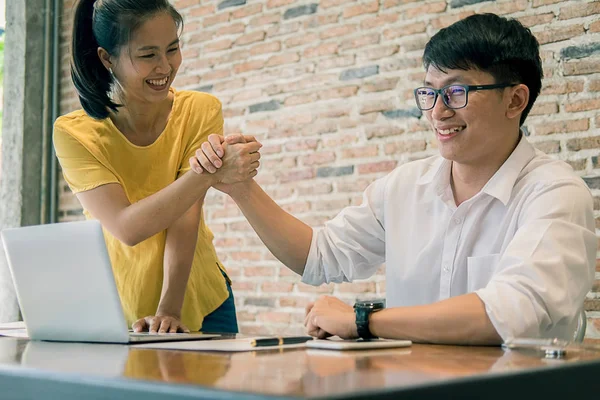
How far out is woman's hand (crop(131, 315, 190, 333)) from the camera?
6.46 ft

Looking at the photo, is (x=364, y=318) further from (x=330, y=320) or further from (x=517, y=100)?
(x=517, y=100)

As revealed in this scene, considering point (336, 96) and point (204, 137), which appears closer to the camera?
point (204, 137)

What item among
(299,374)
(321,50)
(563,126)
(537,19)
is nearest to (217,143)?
(299,374)

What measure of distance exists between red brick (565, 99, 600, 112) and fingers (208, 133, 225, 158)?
1.84 m

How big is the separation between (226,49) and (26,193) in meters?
1.92

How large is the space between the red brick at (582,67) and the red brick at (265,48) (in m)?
1.73

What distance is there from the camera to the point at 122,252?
2305 mm

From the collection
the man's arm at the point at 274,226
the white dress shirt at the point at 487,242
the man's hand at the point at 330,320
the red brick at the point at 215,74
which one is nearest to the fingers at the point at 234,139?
the man's arm at the point at 274,226

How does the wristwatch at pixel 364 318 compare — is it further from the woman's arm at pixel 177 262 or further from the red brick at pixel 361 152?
the red brick at pixel 361 152

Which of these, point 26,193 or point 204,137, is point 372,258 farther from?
point 26,193

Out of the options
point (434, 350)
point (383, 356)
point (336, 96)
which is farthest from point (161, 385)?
point (336, 96)

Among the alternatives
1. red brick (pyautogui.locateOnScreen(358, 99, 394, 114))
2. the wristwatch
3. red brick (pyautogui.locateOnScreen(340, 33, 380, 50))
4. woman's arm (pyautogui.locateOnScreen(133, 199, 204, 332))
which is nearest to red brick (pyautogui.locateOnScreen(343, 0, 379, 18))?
red brick (pyautogui.locateOnScreen(340, 33, 380, 50))

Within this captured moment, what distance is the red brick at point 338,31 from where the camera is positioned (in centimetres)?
421

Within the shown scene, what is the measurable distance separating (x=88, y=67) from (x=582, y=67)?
2100 millimetres
